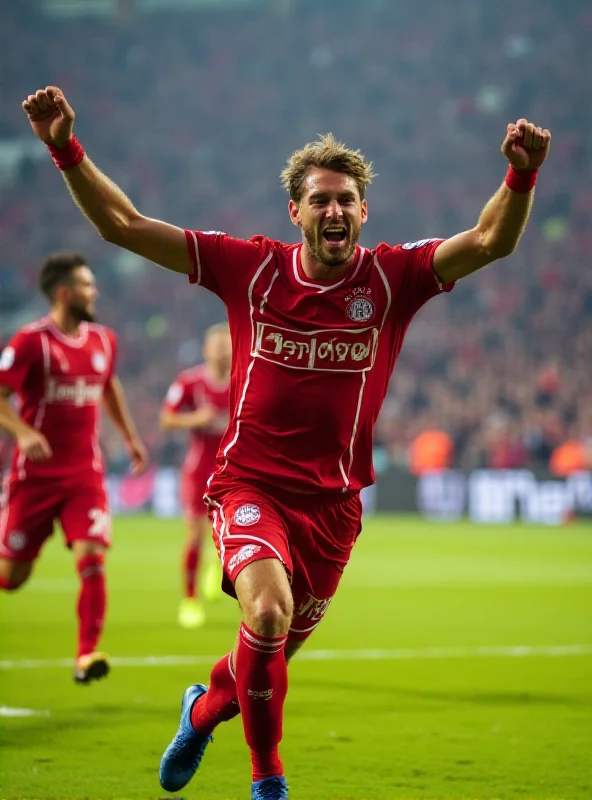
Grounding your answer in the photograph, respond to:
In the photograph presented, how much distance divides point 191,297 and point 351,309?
29.2 metres

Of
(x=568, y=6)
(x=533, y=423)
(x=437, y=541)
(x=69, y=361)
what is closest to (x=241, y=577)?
(x=69, y=361)

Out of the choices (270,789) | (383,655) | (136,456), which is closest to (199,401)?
(136,456)

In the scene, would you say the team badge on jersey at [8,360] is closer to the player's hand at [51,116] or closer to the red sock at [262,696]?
the player's hand at [51,116]

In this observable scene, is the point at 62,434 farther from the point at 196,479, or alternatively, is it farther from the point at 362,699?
the point at 196,479

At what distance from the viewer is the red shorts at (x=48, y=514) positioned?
24.2 ft

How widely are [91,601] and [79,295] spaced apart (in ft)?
5.82

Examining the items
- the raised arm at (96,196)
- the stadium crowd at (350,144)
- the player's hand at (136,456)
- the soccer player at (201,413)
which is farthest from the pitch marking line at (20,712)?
the stadium crowd at (350,144)

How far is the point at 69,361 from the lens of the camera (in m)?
7.66

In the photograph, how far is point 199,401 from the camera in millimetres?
11898

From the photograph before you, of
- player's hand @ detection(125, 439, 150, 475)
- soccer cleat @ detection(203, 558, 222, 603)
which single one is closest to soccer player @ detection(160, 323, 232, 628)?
soccer cleat @ detection(203, 558, 222, 603)

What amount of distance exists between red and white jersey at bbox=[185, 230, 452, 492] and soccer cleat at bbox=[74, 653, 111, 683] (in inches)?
99.2

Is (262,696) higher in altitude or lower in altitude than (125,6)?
lower

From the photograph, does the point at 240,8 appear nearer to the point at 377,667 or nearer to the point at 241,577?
the point at 377,667

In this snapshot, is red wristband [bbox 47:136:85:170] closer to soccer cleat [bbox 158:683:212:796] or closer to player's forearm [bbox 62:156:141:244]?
player's forearm [bbox 62:156:141:244]
